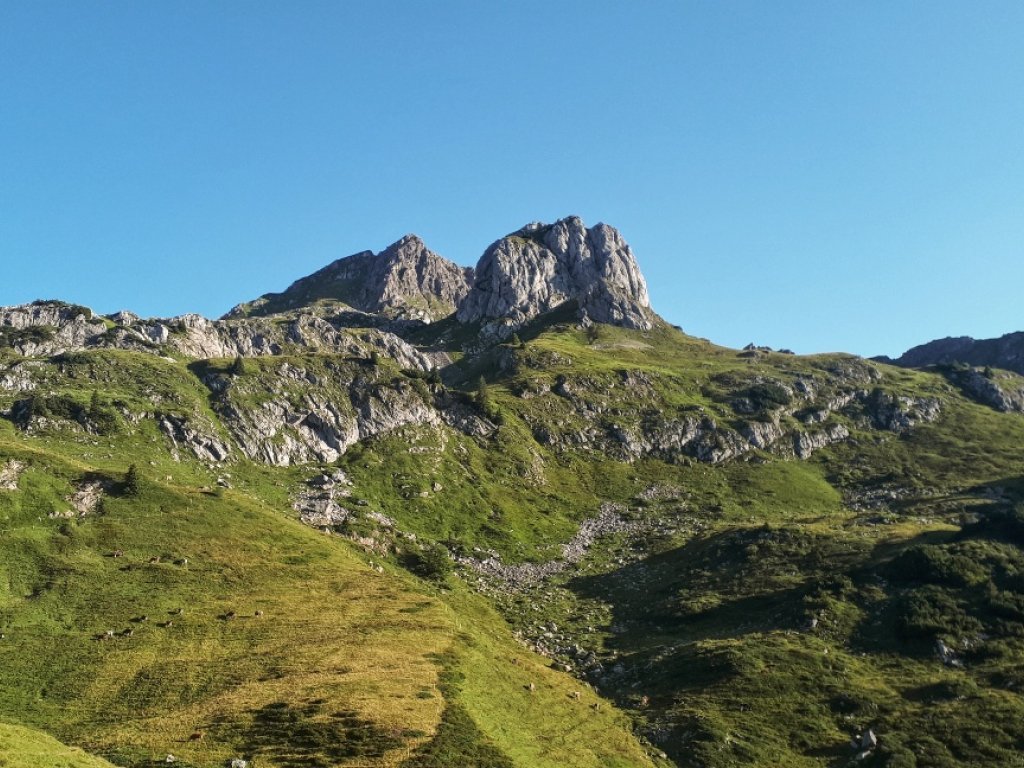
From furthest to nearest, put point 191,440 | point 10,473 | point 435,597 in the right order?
point 191,440 → point 435,597 → point 10,473

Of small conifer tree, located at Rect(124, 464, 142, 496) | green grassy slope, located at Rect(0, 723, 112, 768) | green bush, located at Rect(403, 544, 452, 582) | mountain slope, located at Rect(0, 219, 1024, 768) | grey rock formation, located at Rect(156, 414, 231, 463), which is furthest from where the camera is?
grey rock formation, located at Rect(156, 414, 231, 463)

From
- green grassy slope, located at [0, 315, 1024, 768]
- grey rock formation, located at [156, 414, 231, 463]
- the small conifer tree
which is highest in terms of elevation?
grey rock formation, located at [156, 414, 231, 463]

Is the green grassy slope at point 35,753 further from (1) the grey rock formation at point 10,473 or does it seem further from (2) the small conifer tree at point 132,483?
(2) the small conifer tree at point 132,483

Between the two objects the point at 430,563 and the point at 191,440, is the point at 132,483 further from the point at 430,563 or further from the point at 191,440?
the point at 430,563

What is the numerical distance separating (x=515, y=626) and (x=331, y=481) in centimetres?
5551

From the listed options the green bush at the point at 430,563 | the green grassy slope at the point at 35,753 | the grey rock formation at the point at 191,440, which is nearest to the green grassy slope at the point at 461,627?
the green bush at the point at 430,563

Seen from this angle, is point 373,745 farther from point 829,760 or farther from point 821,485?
point 821,485

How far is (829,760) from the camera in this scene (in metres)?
57.1

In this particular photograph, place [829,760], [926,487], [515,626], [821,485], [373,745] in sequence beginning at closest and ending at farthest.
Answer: [373,745], [829,760], [515,626], [926,487], [821,485]

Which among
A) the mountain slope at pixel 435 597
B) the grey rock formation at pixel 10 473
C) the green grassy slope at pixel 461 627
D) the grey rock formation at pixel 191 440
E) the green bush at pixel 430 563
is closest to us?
the green grassy slope at pixel 461 627

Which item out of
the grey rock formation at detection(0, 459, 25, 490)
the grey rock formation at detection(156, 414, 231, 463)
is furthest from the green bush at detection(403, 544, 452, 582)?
the grey rock formation at detection(0, 459, 25, 490)

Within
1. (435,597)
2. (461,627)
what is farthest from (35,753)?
(435,597)

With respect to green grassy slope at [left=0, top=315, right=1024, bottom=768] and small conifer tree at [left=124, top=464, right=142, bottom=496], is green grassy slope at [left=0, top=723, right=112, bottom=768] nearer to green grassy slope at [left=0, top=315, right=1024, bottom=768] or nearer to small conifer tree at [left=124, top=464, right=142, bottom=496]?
green grassy slope at [left=0, top=315, right=1024, bottom=768]

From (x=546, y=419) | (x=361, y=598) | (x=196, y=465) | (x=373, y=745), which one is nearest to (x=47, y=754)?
(x=373, y=745)
